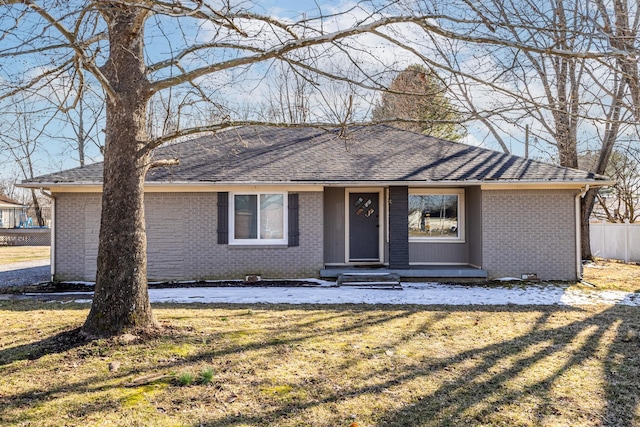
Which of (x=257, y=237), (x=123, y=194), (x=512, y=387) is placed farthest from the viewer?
(x=257, y=237)

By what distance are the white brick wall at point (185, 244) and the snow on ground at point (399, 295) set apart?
87 centimetres

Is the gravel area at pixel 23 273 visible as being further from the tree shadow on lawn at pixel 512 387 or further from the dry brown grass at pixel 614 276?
the dry brown grass at pixel 614 276

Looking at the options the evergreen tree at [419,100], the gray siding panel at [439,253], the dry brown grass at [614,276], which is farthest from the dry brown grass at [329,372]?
the gray siding panel at [439,253]

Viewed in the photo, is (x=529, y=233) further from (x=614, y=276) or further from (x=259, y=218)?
(x=259, y=218)

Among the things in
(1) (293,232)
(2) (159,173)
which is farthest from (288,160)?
(2) (159,173)

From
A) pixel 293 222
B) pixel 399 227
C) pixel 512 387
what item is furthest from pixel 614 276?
pixel 512 387

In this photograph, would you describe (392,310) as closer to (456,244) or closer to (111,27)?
(456,244)

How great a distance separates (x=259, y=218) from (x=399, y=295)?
404 cm

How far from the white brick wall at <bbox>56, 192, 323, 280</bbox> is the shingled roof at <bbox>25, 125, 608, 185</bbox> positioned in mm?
625

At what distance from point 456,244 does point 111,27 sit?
950cm

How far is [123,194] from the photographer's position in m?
5.29

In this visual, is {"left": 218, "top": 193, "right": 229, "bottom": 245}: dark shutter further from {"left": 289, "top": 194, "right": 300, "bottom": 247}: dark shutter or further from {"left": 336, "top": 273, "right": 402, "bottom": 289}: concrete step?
{"left": 336, "top": 273, "right": 402, "bottom": 289}: concrete step

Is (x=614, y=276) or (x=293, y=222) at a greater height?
(x=293, y=222)

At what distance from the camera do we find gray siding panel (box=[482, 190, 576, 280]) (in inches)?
424
